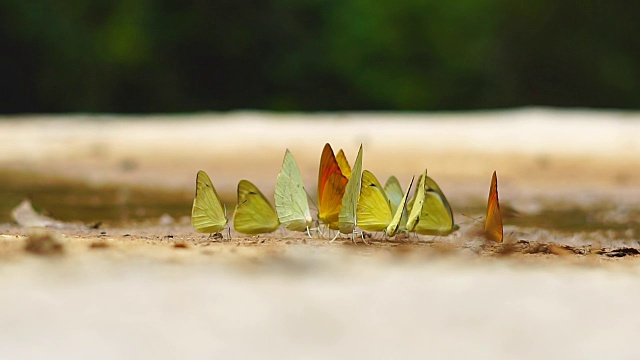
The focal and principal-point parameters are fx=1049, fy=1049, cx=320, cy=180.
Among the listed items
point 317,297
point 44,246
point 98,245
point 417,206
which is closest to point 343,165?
point 417,206

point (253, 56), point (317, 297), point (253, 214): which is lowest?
point (317, 297)

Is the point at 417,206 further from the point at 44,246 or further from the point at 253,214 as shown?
the point at 44,246

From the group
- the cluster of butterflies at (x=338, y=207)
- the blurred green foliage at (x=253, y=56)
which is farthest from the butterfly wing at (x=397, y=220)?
the blurred green foliage at (x=253, y=56)

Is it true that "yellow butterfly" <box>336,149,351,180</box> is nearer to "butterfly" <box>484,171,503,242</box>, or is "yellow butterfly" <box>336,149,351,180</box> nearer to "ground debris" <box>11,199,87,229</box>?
"butterfly" <box>484,171,503,242</box>

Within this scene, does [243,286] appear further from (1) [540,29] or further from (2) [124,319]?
(1) [540,29]

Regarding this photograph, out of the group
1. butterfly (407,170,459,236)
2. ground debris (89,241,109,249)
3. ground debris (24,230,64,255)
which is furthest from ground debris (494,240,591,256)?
ground debris (24,230,64,255)

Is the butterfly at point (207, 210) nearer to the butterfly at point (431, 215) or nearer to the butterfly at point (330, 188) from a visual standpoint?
the butterfly at point (330, 188)

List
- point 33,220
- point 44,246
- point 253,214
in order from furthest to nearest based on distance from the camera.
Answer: point 33,220 < point 253,214 < point 44,246
